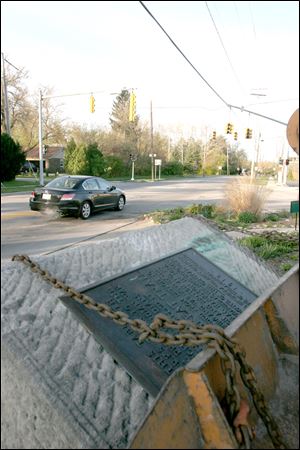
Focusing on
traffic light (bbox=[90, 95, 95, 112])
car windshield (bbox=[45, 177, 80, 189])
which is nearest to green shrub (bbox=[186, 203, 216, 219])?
car windshield (bbox=[45, 177, 80, 189])

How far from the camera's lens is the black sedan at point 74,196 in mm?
2217

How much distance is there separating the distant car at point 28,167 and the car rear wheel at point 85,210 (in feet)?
2.03

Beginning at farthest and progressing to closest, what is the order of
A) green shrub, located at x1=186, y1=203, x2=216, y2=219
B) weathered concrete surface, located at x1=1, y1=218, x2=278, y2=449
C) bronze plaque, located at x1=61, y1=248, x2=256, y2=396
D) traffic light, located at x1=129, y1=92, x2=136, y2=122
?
green shrub, located at x1=186, y1=203, x2=216, y2=219
traffic light, located at x1=129, y1=92, x2=136, y2=122
bronze plaque, located at x1=61, y1=248, x2=256, y2=396
weathered concrete surface, located at x1=1, y1=218, x2=278, y2=449

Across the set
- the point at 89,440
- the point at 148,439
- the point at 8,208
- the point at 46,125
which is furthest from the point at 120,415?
the point at 46,125

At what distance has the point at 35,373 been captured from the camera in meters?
1.55

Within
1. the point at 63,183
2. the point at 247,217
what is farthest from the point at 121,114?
the point at 247,217

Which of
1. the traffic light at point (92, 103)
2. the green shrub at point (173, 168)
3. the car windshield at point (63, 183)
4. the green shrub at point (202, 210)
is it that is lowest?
the green shrub at point (202, 210)

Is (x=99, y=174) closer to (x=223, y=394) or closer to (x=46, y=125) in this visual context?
(x=46, y=125)

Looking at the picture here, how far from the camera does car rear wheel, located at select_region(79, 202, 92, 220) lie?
2.52m

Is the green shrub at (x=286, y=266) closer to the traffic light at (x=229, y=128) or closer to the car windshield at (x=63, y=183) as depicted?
the car windshield at (x=63, y=183)

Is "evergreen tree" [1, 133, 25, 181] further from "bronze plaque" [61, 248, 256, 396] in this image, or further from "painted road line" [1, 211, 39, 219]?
"bronze plaque" [61, 248, 256, 396]

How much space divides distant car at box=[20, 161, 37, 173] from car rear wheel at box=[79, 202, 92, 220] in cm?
62

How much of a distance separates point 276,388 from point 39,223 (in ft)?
4.95

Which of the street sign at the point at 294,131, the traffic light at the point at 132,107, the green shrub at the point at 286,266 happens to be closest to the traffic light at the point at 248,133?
the green shrub at the point at 286,266
